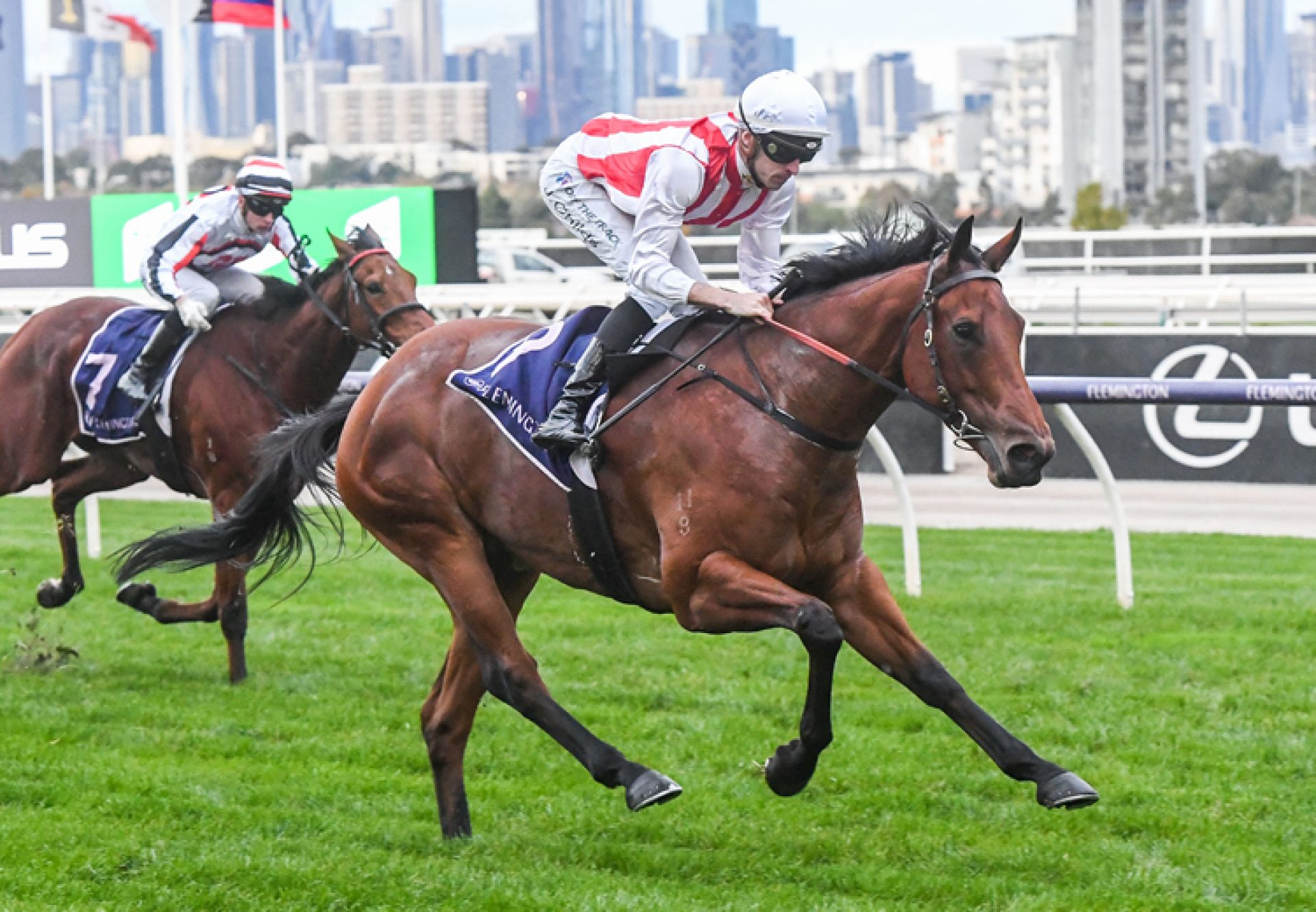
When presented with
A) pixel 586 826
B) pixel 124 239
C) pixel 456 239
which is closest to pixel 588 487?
pixel 586 826

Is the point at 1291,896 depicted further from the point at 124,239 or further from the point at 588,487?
the point at 124,239

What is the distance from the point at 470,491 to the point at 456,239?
416 inches

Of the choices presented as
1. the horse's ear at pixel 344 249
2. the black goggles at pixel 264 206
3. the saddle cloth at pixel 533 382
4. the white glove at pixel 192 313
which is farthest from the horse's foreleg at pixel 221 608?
the saddle cloth at pixel 533 382

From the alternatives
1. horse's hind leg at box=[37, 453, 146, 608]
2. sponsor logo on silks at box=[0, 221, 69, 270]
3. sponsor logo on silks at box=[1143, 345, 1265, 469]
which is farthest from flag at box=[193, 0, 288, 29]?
horse's hind leg at box=[37, 453, 146, 608]

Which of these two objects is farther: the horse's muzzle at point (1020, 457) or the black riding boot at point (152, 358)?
the black riding boot at point (152, 358)

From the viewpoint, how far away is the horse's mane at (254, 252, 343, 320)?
6.97m

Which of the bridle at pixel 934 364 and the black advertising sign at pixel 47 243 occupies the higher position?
the black advertising sign at pixel 47 243

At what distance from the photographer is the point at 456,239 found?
1508cm

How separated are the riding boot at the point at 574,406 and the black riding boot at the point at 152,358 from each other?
2923 mm

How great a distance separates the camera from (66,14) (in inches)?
797

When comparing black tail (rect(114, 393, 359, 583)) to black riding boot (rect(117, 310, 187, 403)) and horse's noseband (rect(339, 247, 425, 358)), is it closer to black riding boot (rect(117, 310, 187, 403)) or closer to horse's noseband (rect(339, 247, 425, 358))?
horse's noseband (rect(339, 247, 425, 358))

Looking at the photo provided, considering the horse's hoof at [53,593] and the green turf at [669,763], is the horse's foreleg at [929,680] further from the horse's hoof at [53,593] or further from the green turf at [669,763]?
the horse's hoof at [53,593]

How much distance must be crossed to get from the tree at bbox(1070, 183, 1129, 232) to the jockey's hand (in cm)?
4939

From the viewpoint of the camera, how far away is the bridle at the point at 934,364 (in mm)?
3955
